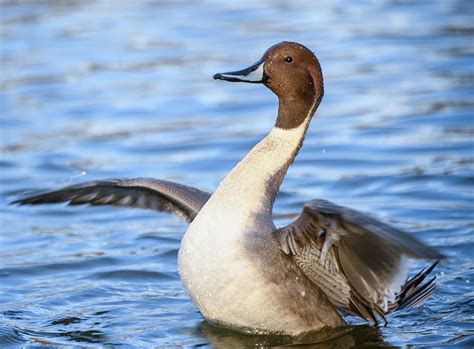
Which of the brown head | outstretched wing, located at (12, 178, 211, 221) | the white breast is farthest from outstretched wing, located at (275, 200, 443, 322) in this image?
outstretched wing, located at (12, 178, 211, 221)

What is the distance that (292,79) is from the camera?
5516 mm

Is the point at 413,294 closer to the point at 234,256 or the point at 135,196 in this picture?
the point at 234,256

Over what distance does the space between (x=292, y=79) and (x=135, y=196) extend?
1.24m

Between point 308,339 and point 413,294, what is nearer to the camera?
point 308,339

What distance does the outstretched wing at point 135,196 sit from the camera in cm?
600

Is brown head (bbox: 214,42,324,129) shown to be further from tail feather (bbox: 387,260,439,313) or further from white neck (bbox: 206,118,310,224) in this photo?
tail feather (bbox: 387,260,439,313)

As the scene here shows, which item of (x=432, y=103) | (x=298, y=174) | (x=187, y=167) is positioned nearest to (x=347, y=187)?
(x=298, y=174)

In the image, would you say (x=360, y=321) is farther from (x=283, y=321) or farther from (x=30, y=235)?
(x=30, y=235)

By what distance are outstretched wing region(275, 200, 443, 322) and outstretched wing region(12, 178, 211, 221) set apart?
952 mm

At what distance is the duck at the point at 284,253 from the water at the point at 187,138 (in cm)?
23

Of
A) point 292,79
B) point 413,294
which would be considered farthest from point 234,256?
point 413,294

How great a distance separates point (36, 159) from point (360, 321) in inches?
168

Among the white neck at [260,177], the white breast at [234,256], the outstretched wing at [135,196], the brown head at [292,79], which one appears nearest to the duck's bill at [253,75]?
the brown head at [292,79]

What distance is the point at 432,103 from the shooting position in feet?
33.4
